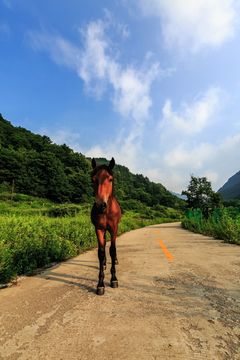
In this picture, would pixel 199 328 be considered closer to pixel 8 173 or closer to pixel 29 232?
pixel 29 232

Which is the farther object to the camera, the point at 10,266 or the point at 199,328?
the point at 10,266

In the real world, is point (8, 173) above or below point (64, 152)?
below

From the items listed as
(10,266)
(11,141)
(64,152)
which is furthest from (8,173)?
(10,266)

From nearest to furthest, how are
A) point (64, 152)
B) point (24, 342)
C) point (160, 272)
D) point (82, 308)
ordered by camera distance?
point (24, 342)
point (82, 308)
point (160, 272)
point (64, 152)

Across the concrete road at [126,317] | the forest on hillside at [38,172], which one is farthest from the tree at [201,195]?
the forest on hillside at [38,172]

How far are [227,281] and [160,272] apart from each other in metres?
1.14

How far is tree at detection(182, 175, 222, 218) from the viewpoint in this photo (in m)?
25.2

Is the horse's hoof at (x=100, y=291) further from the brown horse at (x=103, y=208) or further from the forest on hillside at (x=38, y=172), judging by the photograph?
the forest on hillside at (x=38, y=172)

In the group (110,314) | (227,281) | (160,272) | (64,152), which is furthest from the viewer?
(64,152)

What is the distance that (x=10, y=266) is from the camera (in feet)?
9.82

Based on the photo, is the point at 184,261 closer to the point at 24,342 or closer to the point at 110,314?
the point at 110,314

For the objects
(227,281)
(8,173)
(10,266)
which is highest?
(8,173)

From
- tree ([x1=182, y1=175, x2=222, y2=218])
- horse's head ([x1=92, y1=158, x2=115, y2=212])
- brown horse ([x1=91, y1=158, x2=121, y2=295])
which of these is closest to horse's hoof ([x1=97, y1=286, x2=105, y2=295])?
brown horse ([x1=91, y1=158, x2=121, y2=295])

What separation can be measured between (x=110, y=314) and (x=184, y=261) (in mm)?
2817
